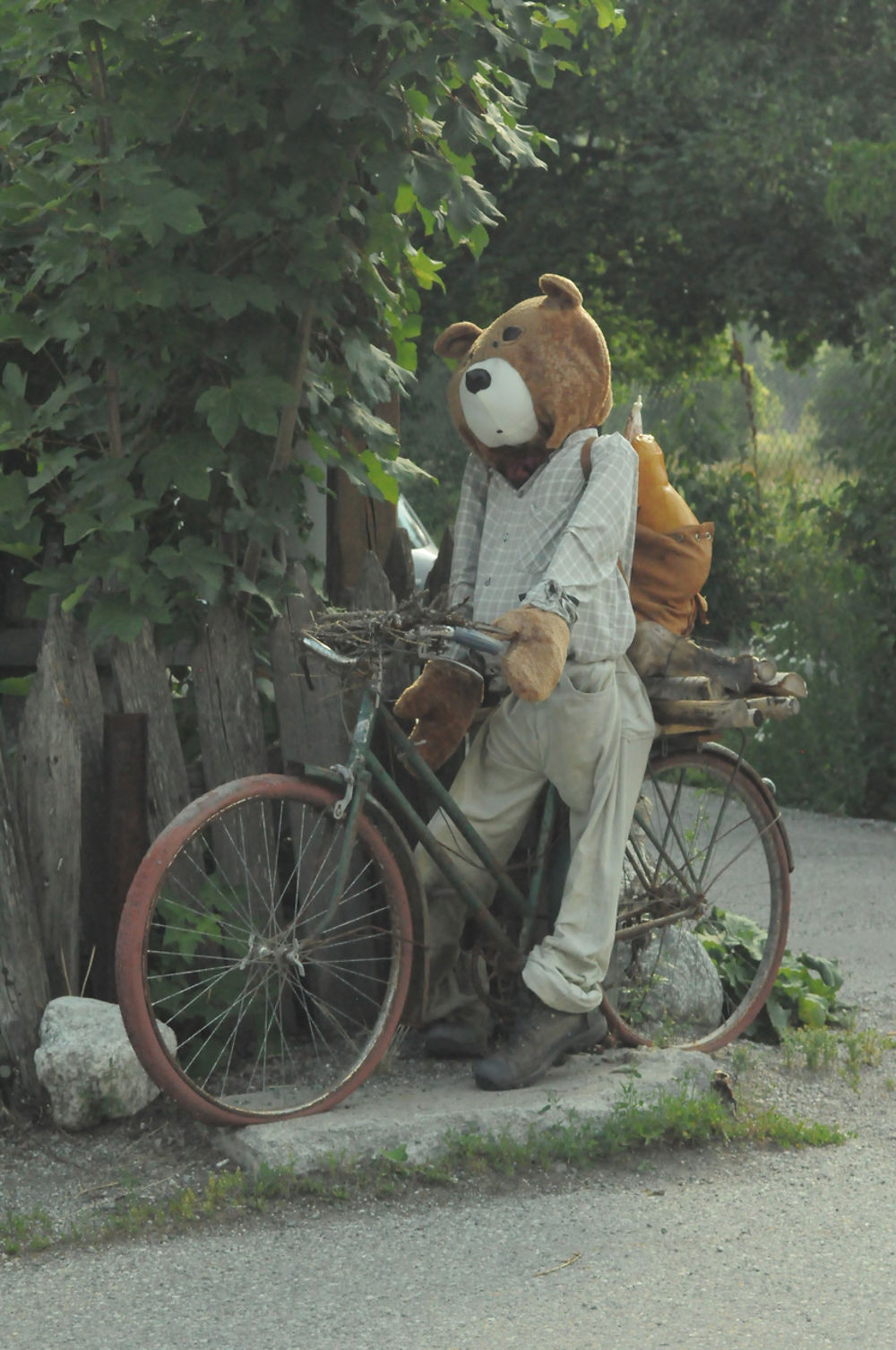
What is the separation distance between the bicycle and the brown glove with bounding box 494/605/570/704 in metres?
0.06

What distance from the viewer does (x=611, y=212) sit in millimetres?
15031

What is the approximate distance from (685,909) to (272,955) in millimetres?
1299

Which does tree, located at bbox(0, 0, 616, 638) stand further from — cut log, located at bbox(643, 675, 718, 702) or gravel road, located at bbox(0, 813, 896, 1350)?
gravel road, located at bbox(0, 813, 896, 1350)

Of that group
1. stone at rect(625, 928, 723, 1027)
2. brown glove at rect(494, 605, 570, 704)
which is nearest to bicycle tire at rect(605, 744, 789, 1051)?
stone at rect(625, 928, 723, 1027)

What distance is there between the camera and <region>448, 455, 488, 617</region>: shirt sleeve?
14.2 ft

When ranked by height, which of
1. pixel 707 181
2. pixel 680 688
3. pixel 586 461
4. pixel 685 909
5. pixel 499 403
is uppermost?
pixel 707 181

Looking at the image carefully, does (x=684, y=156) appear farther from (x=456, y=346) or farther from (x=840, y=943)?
(x=456, y=346)

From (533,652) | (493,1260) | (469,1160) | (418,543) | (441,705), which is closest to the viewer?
(493,1260)

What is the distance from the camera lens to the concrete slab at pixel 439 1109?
352 centimetres

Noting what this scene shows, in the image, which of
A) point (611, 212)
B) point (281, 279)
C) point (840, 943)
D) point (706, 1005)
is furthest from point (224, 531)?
point (611, 212)

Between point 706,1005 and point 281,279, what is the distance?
224 centimetres

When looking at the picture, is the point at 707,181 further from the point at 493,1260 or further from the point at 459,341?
the point at 493,1260

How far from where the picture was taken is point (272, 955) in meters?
3.67

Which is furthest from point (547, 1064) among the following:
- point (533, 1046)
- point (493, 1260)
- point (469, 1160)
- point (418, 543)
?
point (418, 543)
